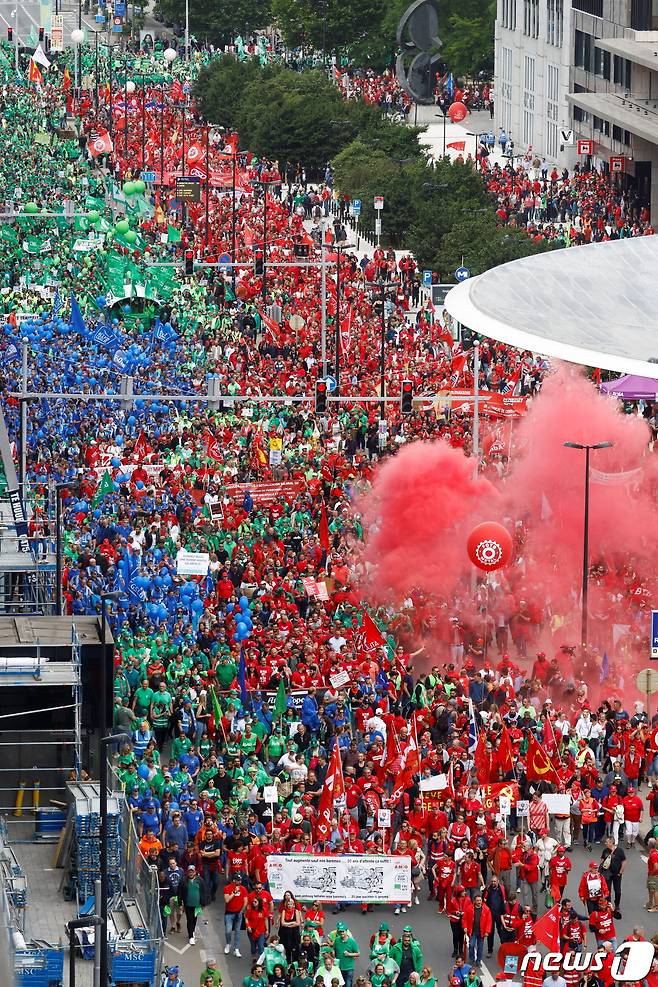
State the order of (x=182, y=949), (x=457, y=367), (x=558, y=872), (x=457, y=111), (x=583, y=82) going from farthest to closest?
1. (x=457, y=111)
2. (x=583, y=82)
3. (x=457, y=367)
4. (x=182, y=949)
5. (x=558, y=872)

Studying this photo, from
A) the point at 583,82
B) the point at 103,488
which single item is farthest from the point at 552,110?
the point at 103,488

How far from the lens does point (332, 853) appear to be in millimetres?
33688

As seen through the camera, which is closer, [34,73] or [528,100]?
[528,100]

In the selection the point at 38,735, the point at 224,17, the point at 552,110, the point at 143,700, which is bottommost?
the point at 224,17

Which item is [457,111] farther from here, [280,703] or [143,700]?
[143,700]

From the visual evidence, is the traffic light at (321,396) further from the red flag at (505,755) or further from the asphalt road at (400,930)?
the asphalt road at (400,930)

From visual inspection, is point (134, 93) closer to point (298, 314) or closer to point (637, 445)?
point (298, 314)

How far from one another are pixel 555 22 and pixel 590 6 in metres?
5.35

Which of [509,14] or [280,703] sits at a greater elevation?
[280,703]

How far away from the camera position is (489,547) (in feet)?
148

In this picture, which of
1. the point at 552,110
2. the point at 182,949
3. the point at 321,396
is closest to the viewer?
the point at 182,949

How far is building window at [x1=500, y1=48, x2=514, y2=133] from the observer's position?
121 meters

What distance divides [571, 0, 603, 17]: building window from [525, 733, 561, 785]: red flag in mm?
73013

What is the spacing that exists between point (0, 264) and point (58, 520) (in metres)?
42.3
